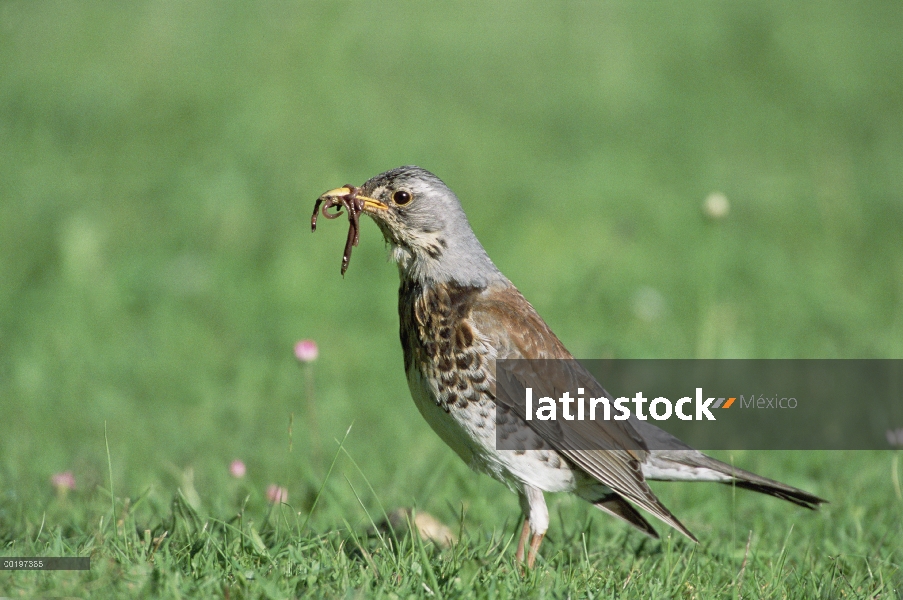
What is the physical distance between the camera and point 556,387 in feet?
14.2

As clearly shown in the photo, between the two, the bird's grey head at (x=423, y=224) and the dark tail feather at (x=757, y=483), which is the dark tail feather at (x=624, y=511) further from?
the bird's grey head at (x=423, y=224)

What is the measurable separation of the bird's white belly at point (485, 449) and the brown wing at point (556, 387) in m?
0.08

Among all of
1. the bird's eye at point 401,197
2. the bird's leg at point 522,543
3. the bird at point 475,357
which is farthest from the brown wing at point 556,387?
the bird's eye at point 401,197

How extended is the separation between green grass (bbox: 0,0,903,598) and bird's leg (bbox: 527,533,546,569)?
13 cm

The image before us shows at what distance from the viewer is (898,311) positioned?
26.6 feet

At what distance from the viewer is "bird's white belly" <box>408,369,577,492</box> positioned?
409 cm

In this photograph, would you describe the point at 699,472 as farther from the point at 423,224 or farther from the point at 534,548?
the point at 423,224

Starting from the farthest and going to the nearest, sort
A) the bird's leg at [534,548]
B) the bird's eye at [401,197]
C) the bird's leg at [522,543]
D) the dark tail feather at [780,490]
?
1. the dark tail feather at [780,490]
2. the bird's eye at [401,197]
3. the bird's leg at [522,543]
4. the bird's leg at [534,548]

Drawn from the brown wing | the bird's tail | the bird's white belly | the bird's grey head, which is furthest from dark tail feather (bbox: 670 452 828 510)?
the bird's grey head

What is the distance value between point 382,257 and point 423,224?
420 centimetres

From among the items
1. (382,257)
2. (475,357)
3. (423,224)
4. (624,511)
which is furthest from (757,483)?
(382,257)

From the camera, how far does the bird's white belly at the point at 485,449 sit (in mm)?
4086

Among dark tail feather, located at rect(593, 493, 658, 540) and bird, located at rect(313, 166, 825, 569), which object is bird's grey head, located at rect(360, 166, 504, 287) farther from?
dark tail feather, located at rect(593, 493, 658, 540)

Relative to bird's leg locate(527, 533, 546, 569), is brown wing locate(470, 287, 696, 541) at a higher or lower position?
higher
